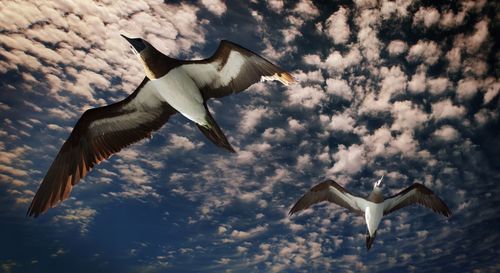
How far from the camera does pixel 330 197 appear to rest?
381 inches

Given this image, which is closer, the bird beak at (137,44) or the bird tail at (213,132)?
the bird beak at (137,44)

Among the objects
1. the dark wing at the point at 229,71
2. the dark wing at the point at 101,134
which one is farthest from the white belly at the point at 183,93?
the dark wing at the point at 101,134

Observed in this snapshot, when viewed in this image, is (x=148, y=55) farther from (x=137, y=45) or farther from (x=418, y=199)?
(x=418, y=199)

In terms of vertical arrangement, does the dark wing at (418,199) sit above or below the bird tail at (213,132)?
above

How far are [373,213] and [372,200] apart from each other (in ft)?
1.27

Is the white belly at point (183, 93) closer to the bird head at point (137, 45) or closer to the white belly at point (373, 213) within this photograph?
the bird head at point (137, 45)

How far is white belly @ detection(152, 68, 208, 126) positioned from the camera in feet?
15.8

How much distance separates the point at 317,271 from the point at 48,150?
2615cm

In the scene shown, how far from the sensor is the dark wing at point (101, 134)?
4.94m

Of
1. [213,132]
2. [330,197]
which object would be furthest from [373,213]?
[213,132]

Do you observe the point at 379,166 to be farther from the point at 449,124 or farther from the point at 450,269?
the point at 450,269

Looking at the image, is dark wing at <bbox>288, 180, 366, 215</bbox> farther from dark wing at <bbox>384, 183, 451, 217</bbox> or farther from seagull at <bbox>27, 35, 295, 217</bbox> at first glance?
seagull at <bbox>27, 35, 295, 217</bbox>

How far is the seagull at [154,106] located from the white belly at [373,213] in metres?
6.29

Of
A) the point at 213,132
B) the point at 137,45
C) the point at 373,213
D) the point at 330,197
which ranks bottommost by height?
the point at 213,132
